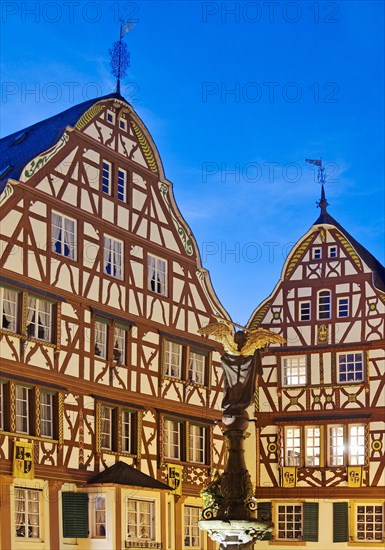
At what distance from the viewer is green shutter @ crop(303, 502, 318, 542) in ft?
122

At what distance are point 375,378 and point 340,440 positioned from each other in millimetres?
2390

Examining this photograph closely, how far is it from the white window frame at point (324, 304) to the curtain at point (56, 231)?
1261 centimetres

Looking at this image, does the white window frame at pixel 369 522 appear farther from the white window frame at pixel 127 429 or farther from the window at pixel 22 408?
the window at pixel 22 408

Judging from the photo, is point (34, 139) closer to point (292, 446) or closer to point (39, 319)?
point (39, 319)

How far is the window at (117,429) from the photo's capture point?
30781mm

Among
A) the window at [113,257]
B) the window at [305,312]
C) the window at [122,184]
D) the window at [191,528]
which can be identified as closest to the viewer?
the window at [113,257]

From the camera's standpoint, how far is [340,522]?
3716 cm

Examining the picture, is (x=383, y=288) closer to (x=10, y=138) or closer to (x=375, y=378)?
(x=375, y=378)

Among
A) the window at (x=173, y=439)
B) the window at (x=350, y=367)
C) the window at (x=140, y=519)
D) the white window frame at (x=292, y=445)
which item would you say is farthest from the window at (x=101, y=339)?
the window at (x=350, y=367)

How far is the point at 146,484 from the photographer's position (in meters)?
30.5

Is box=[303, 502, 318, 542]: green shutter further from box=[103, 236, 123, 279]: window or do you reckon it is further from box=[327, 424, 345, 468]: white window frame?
box=[103, 236, 123, 279]: window

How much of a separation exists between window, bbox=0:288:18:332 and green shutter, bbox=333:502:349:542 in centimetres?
1457

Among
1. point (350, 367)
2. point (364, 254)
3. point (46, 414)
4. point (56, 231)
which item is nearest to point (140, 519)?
point (46, 414)

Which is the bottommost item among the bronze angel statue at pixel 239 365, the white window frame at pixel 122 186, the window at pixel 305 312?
the bronze angel statue at pixel 239 365
